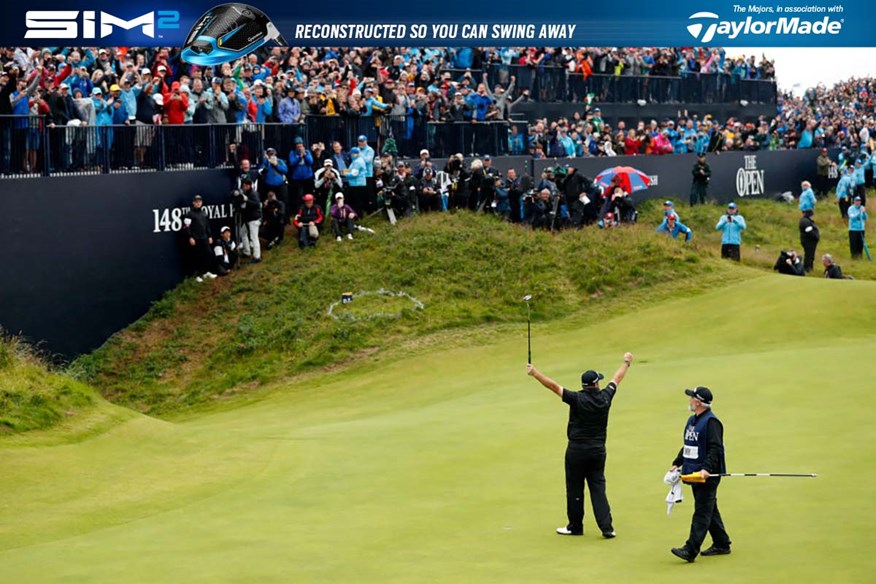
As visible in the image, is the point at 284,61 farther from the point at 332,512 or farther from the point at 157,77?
the point at 332,512

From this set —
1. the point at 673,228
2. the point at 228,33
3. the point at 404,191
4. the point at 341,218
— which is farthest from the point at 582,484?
the point at 673,228

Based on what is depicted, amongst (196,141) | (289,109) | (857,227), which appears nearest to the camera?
(196,141)

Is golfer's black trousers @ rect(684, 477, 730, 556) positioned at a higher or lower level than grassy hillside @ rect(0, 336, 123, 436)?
higher

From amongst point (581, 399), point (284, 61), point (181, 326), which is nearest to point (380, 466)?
point (581, 399)

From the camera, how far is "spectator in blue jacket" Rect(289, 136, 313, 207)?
33375mm

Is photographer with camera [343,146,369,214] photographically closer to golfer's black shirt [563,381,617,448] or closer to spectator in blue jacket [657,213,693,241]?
spectator in blue jacket [657,213,693,241]

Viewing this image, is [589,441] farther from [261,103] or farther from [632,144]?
[632,144]

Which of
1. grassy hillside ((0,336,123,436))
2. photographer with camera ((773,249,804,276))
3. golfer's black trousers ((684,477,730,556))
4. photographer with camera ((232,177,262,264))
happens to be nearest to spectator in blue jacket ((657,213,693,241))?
photographer with camera ((773,249,804,276))

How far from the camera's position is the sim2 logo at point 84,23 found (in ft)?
86.6

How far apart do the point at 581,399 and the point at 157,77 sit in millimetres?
19370

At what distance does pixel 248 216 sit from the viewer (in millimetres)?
32250

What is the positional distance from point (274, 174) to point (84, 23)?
7219 millimetres

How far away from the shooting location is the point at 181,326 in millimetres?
30531

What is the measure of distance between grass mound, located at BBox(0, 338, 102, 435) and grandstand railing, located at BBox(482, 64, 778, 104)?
73.9ft
